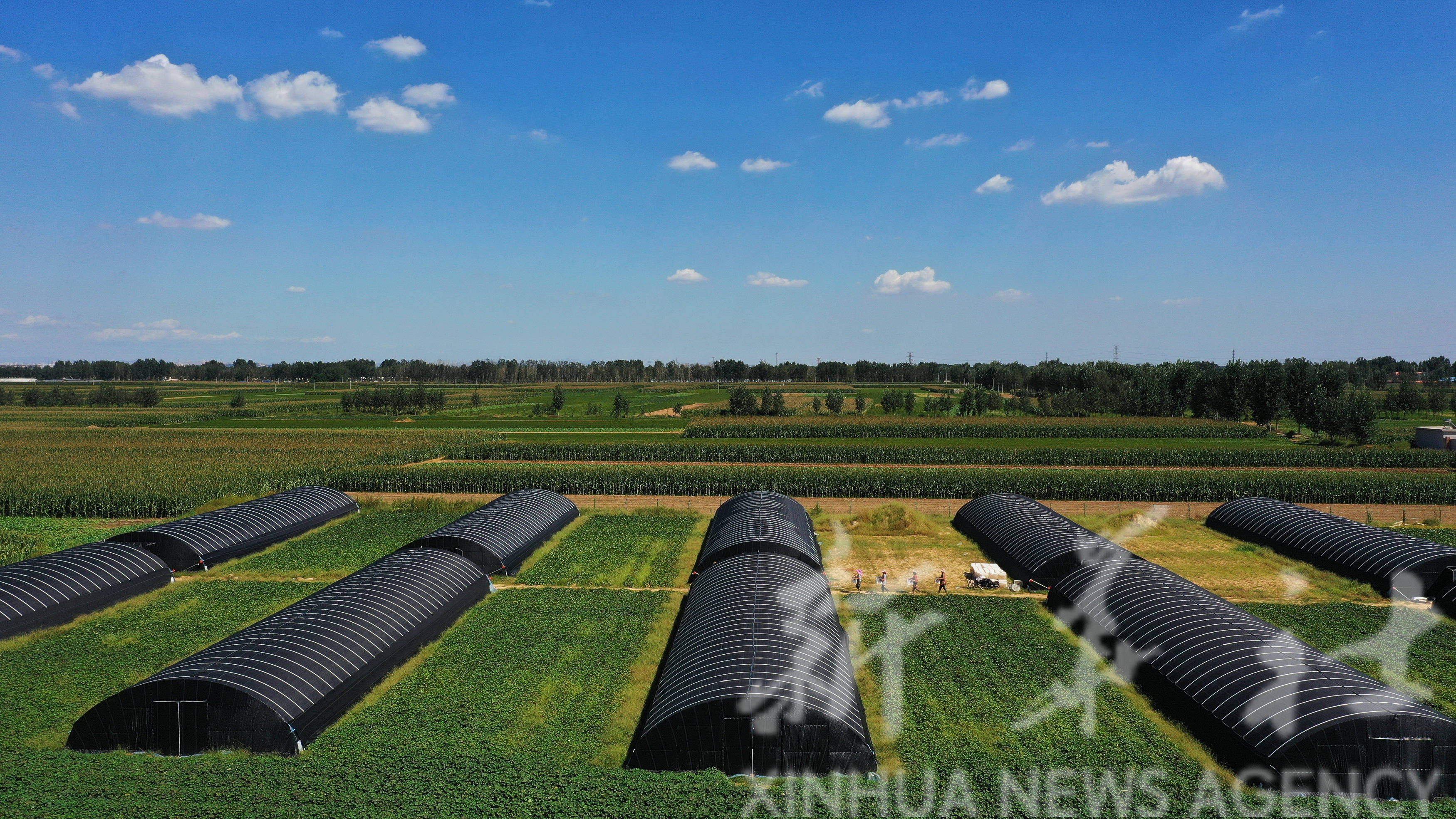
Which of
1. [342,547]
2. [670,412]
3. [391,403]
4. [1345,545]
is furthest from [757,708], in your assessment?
[391,403]

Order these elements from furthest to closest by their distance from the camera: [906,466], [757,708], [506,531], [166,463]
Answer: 1. [906,466]
2. [166,463]
3. [506,531]
4. [757,708]

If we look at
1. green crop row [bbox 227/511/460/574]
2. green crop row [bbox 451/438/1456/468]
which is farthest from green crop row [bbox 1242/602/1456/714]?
green crop row [bbox 451/438/1456/468]

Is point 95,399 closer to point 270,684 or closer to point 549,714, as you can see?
point 270,684

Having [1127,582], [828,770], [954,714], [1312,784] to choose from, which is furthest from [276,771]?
[1127,582]

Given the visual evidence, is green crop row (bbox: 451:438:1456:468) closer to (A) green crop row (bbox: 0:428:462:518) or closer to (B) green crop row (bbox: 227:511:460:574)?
(A) green crop row (bbox: 0:428:462:518)

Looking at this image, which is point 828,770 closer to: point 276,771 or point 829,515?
point 276,771
